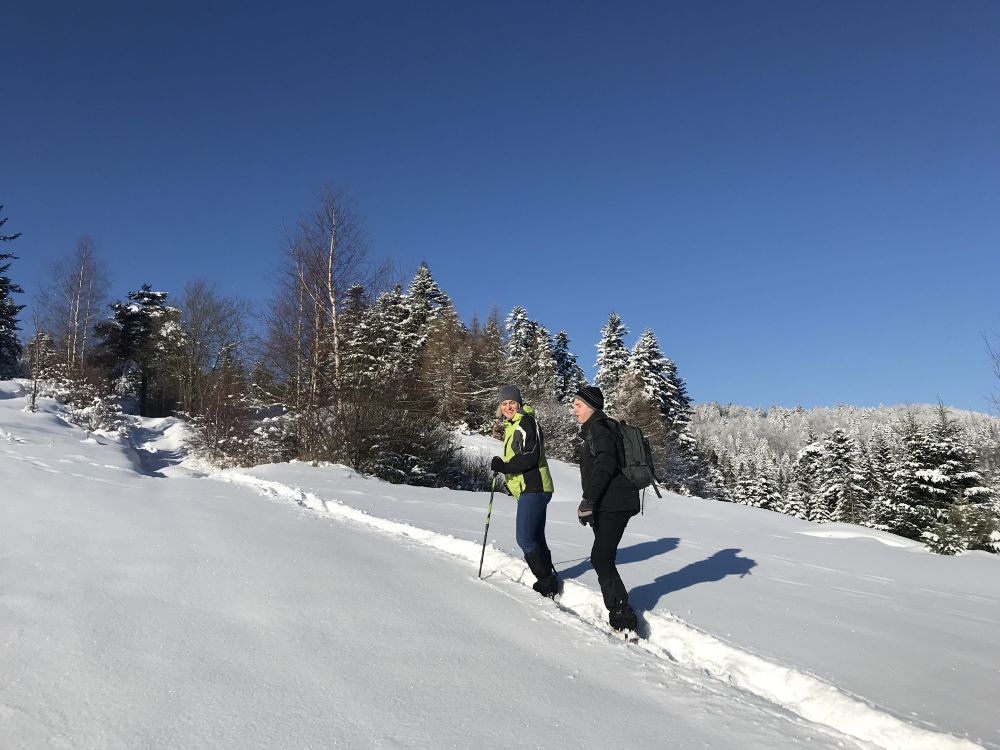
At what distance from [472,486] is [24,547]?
15.1 m

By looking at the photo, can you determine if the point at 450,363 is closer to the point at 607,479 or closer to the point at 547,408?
the point at 547,408

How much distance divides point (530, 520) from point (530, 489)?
0.27 metres

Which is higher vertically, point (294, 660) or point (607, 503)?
point (607, 503)

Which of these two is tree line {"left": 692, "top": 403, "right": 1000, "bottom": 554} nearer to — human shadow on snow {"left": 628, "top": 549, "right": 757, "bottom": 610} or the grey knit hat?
human shadow on snow {"left": 628, "top": 549, "right": 757, "bottom": 610}

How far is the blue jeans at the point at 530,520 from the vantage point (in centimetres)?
516

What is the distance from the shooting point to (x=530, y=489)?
5.23m

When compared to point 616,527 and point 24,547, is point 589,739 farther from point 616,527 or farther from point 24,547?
point 24,547

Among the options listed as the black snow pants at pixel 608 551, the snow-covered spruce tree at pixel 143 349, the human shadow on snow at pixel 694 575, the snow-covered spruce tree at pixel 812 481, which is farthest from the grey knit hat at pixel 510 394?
the snow-covered spruce tree at pixel 812 481

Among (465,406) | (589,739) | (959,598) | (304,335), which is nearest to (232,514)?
(589,739)

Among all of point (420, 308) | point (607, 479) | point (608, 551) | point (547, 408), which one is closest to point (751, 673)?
point (608, 551)

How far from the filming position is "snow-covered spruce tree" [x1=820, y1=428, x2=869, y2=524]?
46.5m

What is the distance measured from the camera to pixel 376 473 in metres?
15.4

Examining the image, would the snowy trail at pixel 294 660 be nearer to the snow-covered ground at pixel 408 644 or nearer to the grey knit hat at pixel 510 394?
the snow-covered ground at pixel 408 644

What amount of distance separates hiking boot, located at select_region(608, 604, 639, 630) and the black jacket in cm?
72
